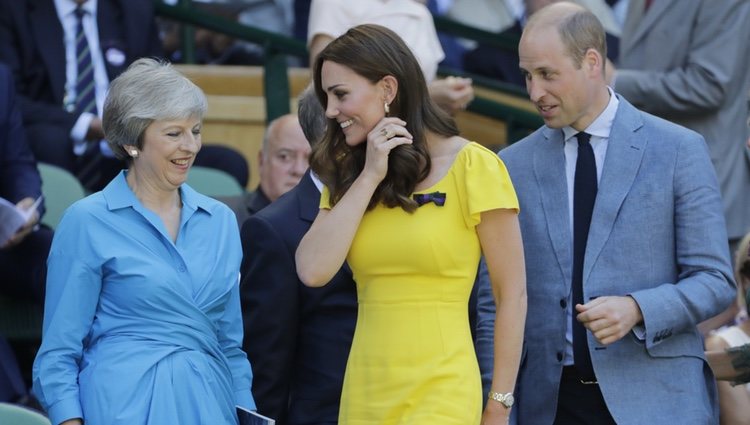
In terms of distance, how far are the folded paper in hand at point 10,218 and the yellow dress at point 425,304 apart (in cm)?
251

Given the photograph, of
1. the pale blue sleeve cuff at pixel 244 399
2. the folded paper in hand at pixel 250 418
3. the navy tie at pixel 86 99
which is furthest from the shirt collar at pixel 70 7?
the folded paper in hand at pixel 250 418

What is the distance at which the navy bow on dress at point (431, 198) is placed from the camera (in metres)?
4.14

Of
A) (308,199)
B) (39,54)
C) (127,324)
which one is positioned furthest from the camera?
(39,54)

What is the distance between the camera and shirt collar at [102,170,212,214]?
4.32 m

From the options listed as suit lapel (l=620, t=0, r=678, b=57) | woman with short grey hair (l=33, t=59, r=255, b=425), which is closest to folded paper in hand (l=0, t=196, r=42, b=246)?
woman with short grey hair (l=33, t=59, r=255, b=425)

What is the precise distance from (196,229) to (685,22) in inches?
132

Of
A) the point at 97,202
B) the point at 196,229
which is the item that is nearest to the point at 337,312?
the point at 196,229

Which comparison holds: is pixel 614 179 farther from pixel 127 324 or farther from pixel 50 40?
pixel 50 40

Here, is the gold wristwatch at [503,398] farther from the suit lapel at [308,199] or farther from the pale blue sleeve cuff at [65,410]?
the pale blue sleeve cuff at [65,410]

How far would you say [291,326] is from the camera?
4738mm

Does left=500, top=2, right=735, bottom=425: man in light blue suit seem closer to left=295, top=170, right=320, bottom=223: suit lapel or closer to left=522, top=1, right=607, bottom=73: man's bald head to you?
left=522, top=1, right=607, bottom=73: man's bald head

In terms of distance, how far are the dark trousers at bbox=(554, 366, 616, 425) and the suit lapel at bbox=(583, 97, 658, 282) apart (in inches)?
13.7

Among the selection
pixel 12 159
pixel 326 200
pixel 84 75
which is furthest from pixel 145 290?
pixel 84 75

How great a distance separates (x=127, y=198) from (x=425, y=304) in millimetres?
947
